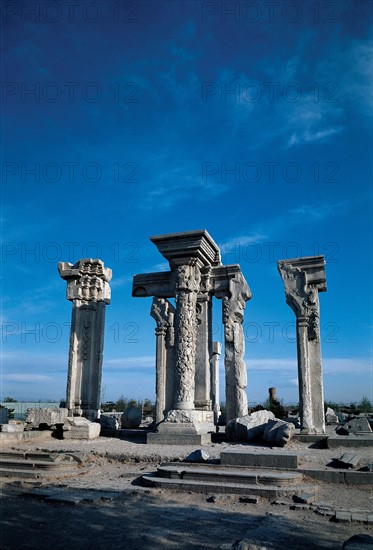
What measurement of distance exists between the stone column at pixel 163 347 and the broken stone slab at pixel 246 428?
3.12m

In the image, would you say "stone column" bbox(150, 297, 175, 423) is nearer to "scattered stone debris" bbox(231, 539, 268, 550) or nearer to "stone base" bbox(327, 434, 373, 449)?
"stone base" bbox(327, 434, 373, 449)

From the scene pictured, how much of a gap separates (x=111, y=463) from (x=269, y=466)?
3538 millimetres

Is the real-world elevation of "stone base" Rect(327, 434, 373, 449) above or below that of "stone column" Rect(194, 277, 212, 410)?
below

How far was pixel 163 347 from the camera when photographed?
14742mm

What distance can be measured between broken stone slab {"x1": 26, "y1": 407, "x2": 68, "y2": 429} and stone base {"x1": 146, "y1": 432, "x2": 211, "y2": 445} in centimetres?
331

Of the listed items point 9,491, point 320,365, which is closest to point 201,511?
point 9,491

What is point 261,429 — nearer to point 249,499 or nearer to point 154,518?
point 249,499

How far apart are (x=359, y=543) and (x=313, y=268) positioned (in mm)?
9560

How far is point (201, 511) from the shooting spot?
5781mm

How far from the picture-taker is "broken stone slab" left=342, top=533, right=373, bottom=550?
12.7ft

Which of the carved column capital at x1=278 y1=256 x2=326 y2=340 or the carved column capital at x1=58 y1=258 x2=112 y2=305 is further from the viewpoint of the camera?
the carved column capital at x1=58 y1=258 x2=112 y2=305

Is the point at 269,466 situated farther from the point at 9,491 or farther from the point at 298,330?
the point at 298,330

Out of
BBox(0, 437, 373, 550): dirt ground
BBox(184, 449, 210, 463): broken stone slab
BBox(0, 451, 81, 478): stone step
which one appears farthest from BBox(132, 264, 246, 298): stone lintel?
BBox(0, 437, 373, 550): dirt ground

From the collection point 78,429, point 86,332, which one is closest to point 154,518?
point 78,429
